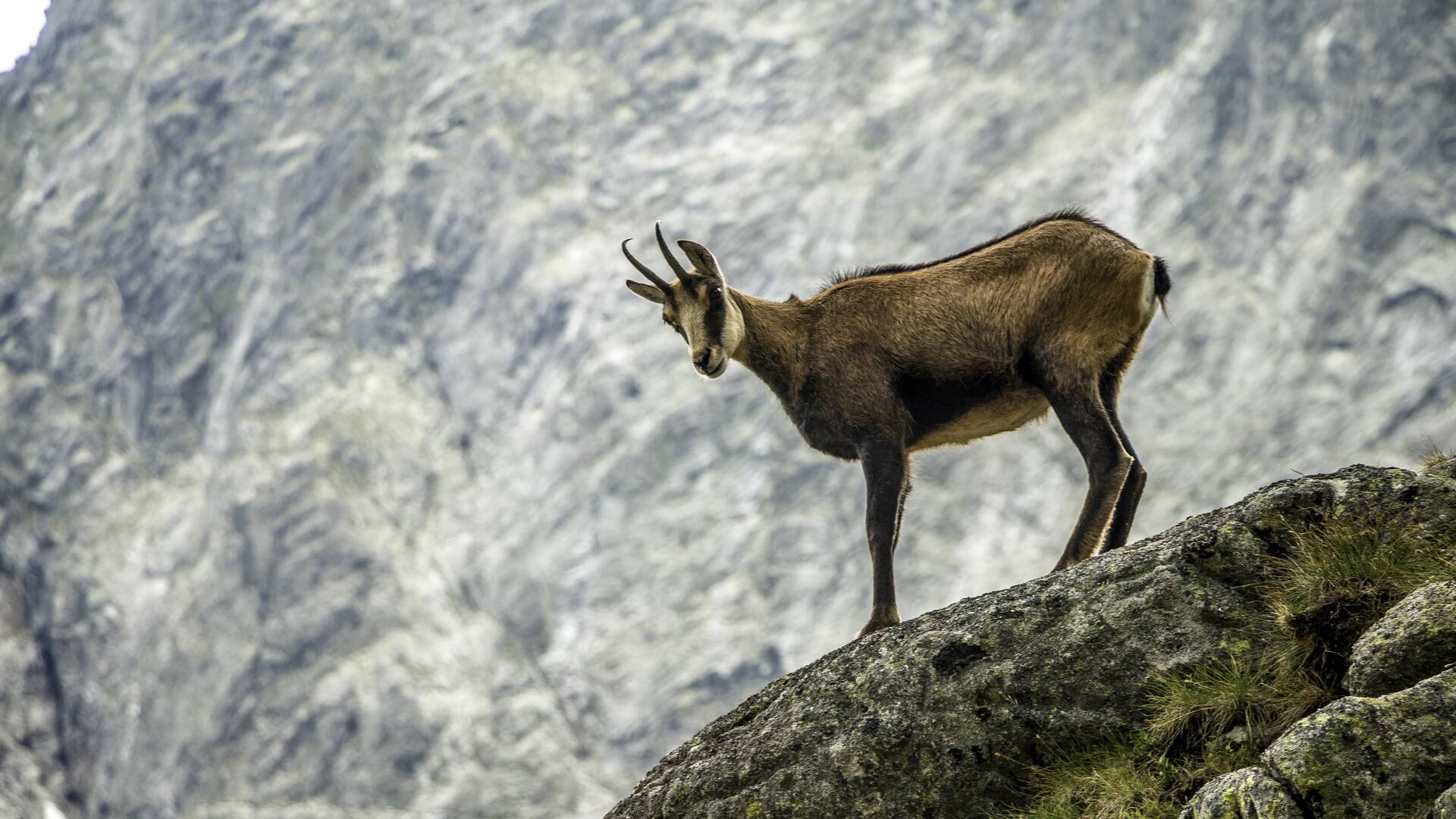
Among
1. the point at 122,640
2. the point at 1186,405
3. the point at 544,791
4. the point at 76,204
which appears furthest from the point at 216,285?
the point at 1186,405

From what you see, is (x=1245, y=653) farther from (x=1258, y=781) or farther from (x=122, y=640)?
(x=122, y=640)

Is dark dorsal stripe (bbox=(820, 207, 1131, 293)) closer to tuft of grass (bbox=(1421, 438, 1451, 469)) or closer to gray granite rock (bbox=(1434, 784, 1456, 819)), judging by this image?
tuft of grass (bbox=(1421, 438, 1451, 469))

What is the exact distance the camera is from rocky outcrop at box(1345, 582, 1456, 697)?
22.5 ft

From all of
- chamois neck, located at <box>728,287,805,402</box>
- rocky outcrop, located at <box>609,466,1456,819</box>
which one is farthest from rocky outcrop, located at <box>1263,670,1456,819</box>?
chamois neck, located at <box>728,287,805,402</box>

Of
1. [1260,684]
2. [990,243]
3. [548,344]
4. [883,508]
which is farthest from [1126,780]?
[548,344]

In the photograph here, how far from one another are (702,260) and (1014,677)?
15.0 ft

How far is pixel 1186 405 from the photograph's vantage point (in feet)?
321

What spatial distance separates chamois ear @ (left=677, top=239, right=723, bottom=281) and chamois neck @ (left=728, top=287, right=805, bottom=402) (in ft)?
0.83

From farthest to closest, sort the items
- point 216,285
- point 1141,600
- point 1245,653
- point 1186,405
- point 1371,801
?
point 216,285 → point 1186,405 → point 1141,600 → point 1245,653 → point 1371,801

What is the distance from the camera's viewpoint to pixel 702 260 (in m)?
11.9

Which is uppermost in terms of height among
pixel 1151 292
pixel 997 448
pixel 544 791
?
pixel 1151 292

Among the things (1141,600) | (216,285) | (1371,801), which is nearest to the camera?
(1371,801)

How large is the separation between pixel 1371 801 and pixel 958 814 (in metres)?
2.16

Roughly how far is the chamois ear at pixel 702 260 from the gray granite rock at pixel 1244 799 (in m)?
5.76
